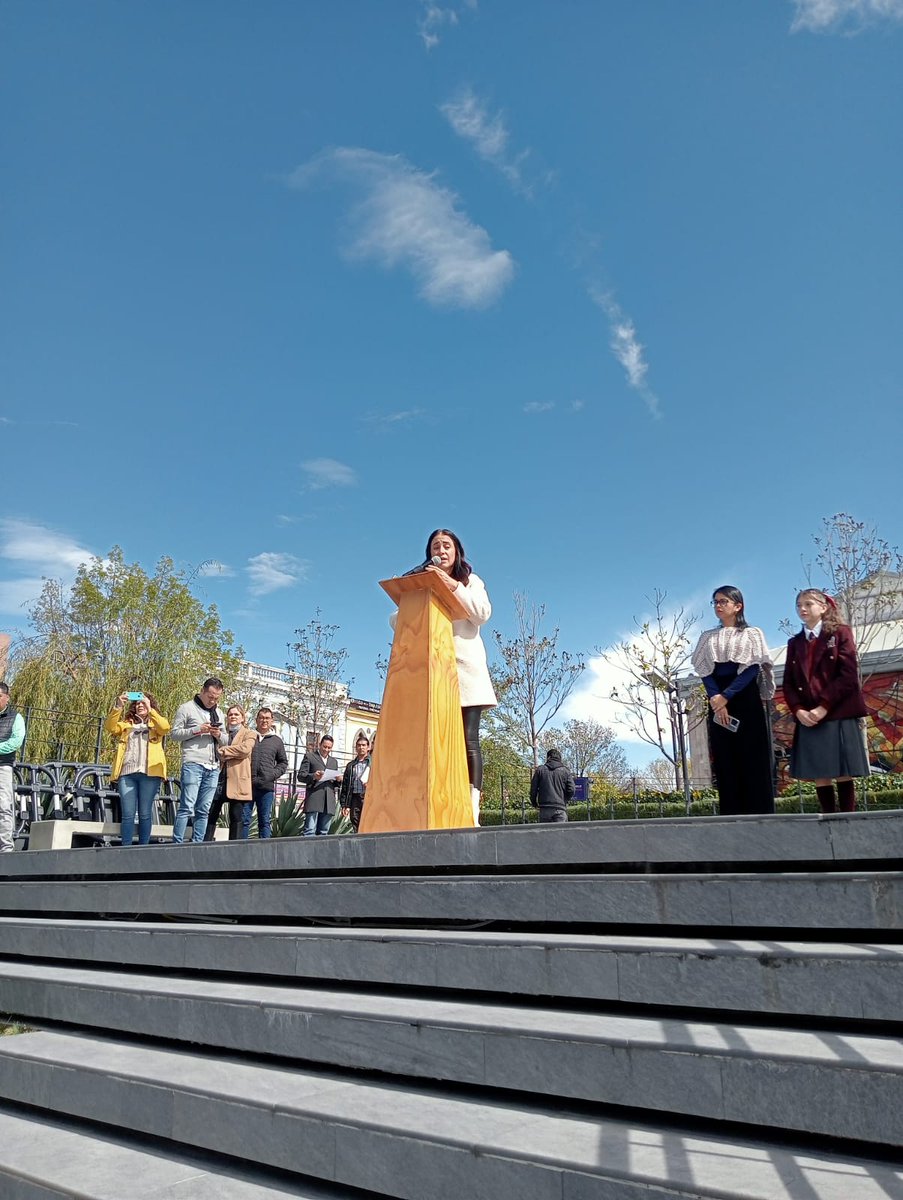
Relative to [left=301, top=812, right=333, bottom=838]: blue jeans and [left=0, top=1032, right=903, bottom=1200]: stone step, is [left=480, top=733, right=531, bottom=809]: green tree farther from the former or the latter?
[left=0, top=1032, right=903, bottom=1200]: stone step

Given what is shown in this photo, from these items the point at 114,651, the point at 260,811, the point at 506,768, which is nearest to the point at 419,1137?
the point at 260,811

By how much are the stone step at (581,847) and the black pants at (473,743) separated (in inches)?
45.6

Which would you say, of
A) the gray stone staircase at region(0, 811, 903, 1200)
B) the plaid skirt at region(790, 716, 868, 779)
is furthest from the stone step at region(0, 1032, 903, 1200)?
the plaid skirt at region(790, 716, 868, 779)

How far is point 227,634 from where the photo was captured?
29.5m

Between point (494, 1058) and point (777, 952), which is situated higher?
point (777, 952)

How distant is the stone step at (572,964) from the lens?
8.36 ft

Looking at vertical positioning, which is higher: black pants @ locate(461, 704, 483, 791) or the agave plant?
black pants @ locate(461, 704, 483, 791)

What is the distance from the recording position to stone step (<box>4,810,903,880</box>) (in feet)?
10.1

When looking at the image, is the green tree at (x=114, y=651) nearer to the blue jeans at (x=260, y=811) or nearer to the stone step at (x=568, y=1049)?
the blue jeans at (x=260, y=811)

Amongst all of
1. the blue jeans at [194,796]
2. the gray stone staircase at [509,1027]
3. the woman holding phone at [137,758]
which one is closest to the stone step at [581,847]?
the gray stone staircase at [509,1027]

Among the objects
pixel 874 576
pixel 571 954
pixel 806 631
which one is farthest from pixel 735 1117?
pixel 874 576

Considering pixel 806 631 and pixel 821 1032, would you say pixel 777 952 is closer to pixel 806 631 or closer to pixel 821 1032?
pixel 821 1032

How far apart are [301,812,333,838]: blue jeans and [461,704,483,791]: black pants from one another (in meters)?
6.24

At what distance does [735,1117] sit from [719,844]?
1090 millimetres
